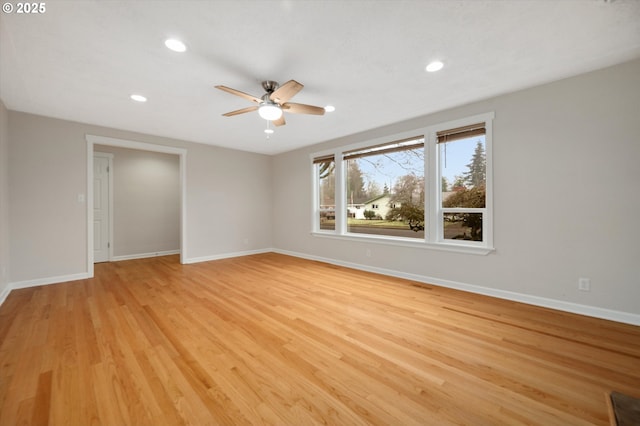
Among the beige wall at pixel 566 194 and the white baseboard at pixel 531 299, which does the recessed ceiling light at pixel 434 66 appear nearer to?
the beige wall at pixel 566 194

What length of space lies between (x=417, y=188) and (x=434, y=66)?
6.47 ft

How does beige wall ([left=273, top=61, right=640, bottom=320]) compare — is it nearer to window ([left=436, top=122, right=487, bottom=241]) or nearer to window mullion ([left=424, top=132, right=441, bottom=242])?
window ([left=436, top=122, right=487, bottom=241])

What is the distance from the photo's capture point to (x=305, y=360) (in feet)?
6.40

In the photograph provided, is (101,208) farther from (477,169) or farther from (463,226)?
(477,169)

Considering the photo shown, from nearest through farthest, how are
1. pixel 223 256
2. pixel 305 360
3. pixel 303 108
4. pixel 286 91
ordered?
pixel 305 360, pixel 286 91, pixel 303 108, pixel 223 256

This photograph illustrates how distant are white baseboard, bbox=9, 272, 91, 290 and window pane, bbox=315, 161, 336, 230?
4377 millimetres

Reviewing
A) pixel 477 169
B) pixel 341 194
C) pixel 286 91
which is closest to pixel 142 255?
pixel 341 194

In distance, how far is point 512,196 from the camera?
10.4 ft

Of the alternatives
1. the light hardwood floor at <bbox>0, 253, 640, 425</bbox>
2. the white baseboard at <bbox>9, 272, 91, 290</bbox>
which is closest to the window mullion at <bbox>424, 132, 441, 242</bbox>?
the light hardwood floor at <bbox>0, 253, 640, 425</bbox>

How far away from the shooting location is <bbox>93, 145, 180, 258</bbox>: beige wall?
5.79 meters

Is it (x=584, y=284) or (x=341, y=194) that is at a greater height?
(x=341, y=194)

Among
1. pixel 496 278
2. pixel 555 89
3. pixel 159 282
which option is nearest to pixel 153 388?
pixel 159 282

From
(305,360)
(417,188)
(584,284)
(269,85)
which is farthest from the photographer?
(417,188)

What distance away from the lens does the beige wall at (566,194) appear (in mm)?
2518
